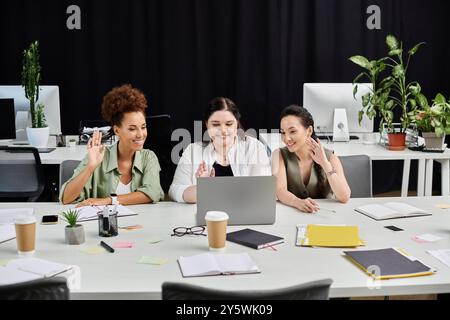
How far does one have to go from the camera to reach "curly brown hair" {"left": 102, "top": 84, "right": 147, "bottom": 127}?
9.06ft

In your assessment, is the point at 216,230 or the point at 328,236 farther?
the point at 328,236

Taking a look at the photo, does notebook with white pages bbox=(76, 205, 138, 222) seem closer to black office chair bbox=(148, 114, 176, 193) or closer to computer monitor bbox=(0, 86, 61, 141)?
black office chair bbox=(148, 114, 176, 193)

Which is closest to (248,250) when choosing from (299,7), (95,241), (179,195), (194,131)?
(95,241)

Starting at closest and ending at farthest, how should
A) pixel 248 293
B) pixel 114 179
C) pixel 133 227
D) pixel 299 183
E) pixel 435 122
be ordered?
pixel 248 293, pixel 133 227, pixel 114 179, pixel 299 183, pixel 435 122

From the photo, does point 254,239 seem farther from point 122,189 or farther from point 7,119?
point 7,119

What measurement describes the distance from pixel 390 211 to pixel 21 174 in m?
2.25

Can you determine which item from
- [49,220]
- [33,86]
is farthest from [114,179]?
[33,86]

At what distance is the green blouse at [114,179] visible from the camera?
260cm

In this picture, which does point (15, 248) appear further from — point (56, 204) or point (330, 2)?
point (330, 2)

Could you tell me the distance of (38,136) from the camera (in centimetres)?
400

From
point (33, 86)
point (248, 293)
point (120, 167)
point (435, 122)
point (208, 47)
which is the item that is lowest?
point (248, 293)

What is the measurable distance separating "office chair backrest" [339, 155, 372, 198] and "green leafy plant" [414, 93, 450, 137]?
1026 mm

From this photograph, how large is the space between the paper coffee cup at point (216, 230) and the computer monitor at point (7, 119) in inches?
105
